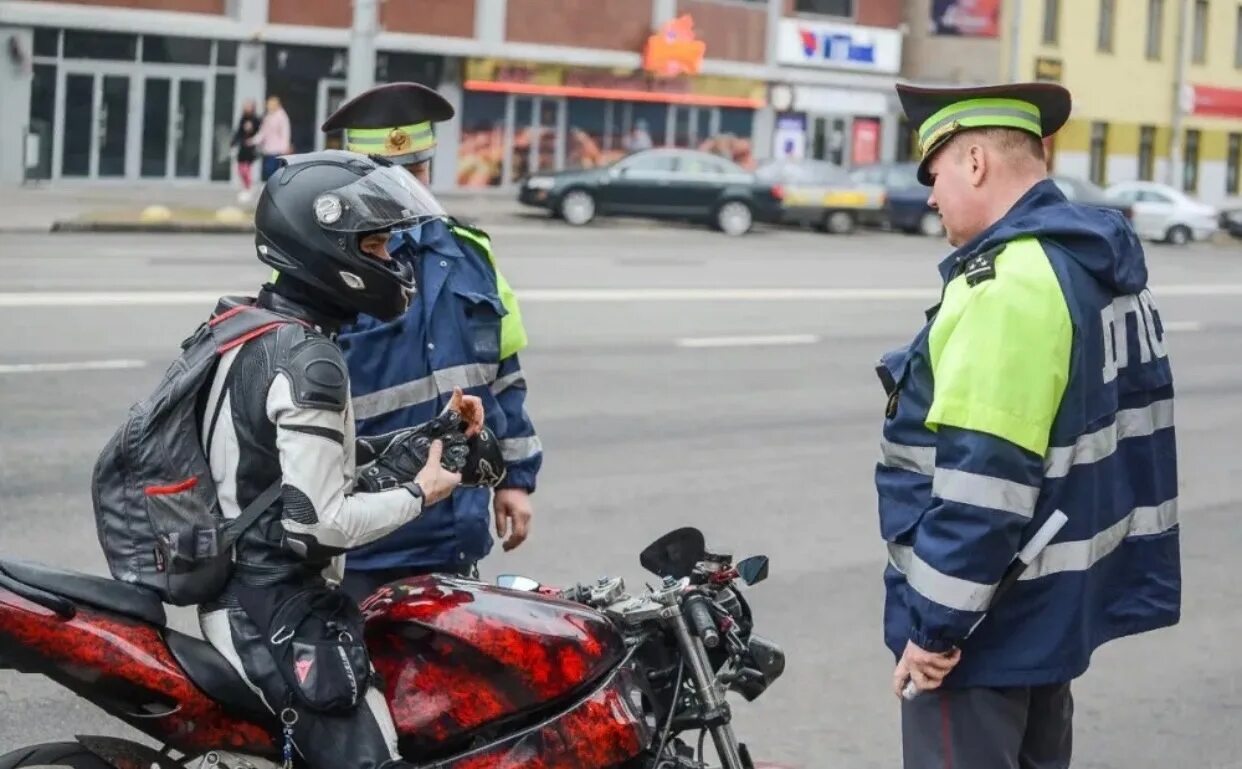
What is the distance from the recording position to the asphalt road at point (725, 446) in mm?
6461

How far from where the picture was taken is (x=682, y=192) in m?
32.0

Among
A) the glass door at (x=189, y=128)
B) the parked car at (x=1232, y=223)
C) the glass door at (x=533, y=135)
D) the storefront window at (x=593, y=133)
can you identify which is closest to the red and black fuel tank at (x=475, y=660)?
the glass door at (x=189, y=128)

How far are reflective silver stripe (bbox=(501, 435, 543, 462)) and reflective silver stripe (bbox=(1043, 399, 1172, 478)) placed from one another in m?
1.60

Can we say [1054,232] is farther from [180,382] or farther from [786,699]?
[786,699]

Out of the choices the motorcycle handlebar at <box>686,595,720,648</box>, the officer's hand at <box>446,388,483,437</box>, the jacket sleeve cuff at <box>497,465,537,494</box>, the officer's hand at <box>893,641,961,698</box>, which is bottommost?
the officer's hand at <box>893,641,961,698</box>

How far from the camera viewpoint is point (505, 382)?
190 inches

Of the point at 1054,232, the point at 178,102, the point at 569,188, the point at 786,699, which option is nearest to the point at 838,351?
the point at 786,699

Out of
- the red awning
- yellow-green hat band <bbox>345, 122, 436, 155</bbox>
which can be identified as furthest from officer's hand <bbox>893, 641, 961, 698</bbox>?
the red awning

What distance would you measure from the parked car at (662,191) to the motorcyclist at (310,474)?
1091 inches

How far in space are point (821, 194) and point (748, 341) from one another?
18.3 m

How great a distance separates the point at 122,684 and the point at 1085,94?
49.5 m

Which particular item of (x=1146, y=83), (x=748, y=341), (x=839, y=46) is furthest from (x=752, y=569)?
(x=1146, y=83)

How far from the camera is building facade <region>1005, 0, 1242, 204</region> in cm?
4988

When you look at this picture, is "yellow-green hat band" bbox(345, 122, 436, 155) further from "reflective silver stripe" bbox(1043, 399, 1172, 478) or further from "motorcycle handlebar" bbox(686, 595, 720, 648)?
"reflective silver stripe" bbox(1043, 399, 1172, 478)
